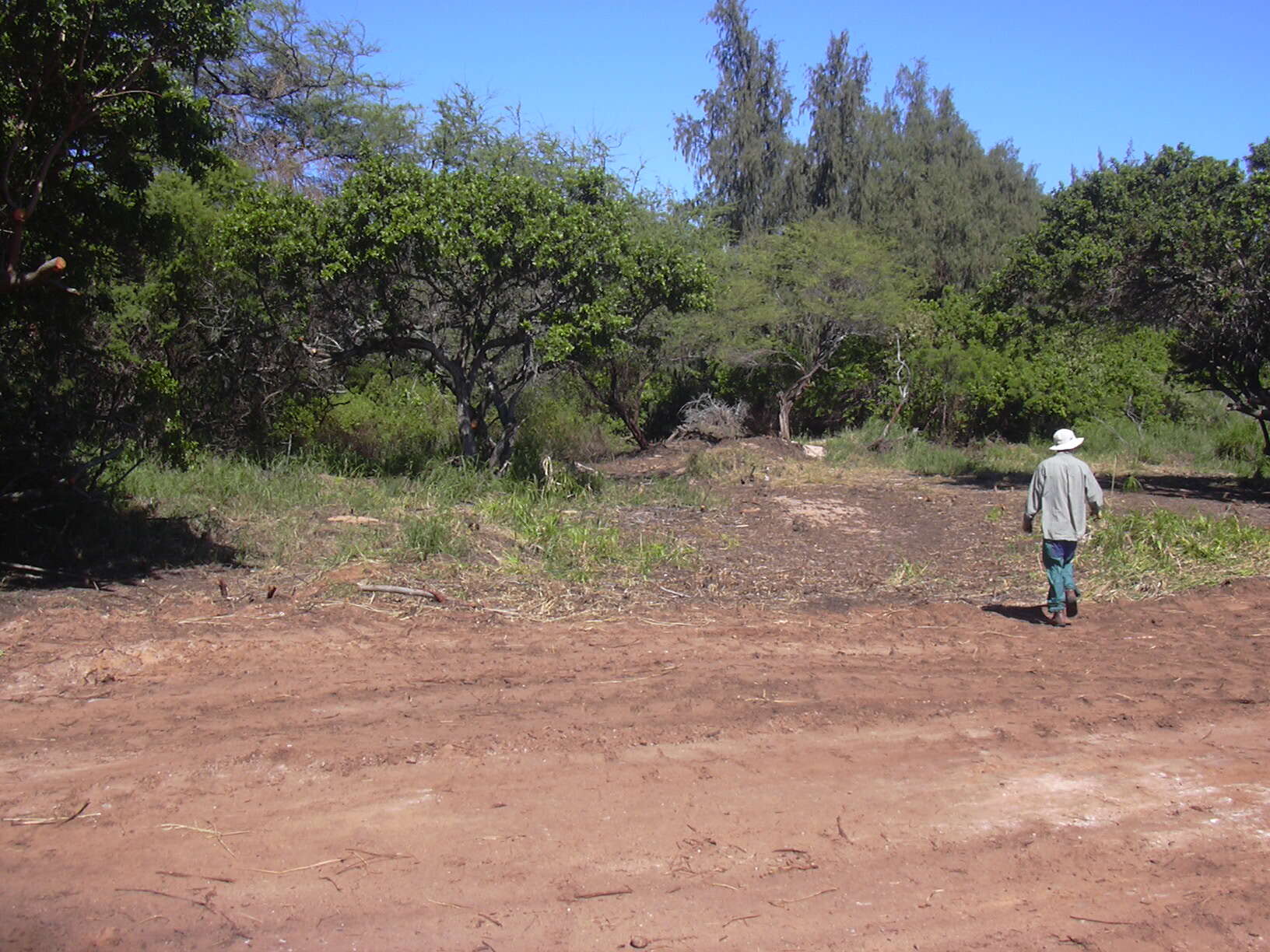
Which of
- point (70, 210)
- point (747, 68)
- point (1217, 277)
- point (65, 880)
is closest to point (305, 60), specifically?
point (747, 68)

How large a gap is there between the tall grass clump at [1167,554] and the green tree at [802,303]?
10453 mm

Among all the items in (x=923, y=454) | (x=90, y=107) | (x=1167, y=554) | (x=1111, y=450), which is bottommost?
(x=1167, y=554)

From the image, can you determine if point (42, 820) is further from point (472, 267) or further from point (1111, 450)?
point (1111, 450)

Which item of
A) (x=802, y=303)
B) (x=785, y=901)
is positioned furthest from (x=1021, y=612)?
(x=802, y=303)

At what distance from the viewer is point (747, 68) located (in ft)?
102

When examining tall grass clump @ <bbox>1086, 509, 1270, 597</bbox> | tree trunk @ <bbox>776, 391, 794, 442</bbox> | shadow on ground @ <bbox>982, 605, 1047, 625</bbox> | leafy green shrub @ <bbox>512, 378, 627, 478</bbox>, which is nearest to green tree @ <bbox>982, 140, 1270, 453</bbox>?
tall grass clump @ <bbox>1086, 509, 1270, 597</bbox>

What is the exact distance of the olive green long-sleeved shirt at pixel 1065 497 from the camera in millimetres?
8156

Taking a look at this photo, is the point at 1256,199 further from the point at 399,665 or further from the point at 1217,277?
the point at 399,665

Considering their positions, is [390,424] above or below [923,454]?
above

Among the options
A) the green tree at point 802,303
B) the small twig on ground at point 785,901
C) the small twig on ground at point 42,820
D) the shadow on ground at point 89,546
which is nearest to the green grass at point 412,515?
the shadow on ground at point 89,546

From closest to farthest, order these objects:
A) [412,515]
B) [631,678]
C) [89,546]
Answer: [631,678] → [89,546] → [412,515]

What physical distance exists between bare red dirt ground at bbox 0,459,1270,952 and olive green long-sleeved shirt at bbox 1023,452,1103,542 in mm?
747

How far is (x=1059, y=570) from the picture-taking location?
826cm

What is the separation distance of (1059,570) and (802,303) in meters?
13.4
